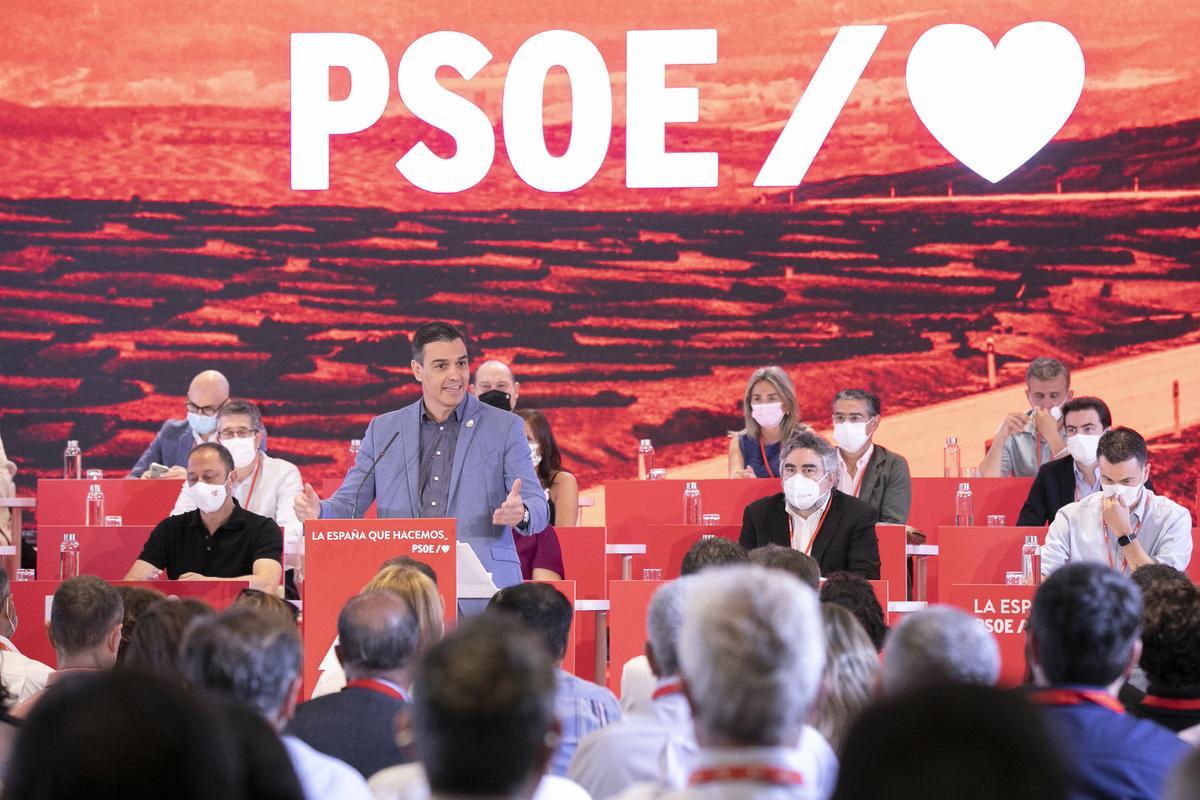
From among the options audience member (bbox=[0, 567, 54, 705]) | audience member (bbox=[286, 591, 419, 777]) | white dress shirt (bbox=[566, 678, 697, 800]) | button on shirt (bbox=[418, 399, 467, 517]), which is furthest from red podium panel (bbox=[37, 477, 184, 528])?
white dress shirt (bbox=[566, 678, 697, 800])

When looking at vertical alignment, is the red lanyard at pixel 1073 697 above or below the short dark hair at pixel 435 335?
below

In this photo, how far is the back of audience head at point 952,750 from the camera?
1.45 meters

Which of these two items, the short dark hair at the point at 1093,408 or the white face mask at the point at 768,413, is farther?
the white face mask at the point at 768,413

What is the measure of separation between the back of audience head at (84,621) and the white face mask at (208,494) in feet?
6.47

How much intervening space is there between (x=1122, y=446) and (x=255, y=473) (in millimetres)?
3795

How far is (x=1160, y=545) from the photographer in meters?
6.14

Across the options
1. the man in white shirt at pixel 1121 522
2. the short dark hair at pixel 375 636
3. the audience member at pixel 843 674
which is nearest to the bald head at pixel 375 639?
the short dark hair at pixel 375 636

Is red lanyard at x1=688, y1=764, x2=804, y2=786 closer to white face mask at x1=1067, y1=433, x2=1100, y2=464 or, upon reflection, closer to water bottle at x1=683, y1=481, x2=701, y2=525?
water bottle at x1=683, y1=481, x2=701, y2=525

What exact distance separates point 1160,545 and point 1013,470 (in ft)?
7.49

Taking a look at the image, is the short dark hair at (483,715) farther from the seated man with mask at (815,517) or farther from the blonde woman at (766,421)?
the blonde woman at (766,421)

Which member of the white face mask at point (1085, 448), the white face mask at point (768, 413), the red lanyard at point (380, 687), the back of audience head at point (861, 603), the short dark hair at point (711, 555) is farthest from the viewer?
the white face mask at point (768, 413)

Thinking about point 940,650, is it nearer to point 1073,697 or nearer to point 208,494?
point 1073,697

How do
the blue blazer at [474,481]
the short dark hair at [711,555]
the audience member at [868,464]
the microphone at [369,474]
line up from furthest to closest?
1. the audience member at [868,464]
2. the microphone at [369,474]
3. the blue blazer at [474,481]
4. the short dark hair at [711,555]

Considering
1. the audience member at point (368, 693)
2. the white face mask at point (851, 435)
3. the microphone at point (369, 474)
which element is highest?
the white face mask at point (851, 435)
